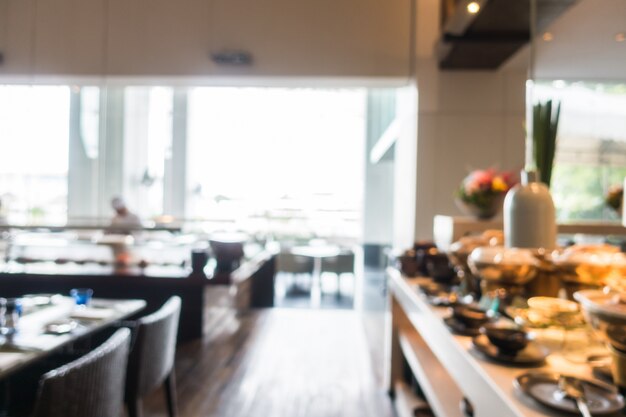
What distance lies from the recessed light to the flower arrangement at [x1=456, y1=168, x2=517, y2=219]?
1284 millimetres

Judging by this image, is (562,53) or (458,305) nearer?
(458,305)

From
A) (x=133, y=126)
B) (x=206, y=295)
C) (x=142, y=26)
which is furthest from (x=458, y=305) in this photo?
(x=133, y=126)

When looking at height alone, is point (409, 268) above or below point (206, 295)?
above

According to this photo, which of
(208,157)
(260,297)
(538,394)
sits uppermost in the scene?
(208,157)

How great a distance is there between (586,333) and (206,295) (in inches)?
143

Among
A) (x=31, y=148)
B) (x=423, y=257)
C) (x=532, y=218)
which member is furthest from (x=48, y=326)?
(x=31, y=148)

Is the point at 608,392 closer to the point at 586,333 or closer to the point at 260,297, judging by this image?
the point at 586,333

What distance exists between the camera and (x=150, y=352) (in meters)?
2.21

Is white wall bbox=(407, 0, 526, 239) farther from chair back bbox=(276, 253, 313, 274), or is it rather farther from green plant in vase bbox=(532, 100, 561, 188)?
chair back bbox=(276, 253, 313, 274)

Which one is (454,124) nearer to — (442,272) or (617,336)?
(442,272)

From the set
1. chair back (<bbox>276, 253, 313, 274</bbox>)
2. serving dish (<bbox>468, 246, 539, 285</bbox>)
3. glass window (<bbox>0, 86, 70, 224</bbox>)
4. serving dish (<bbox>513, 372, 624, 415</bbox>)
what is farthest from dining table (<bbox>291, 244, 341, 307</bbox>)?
serving dish (<bbox>513, 372, 624, 415</bbox>)

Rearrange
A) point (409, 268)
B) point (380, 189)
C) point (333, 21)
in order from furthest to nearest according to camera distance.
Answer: point (380, 189), point (333, 21), point (409, 268)

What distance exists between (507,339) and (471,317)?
0.29 meters

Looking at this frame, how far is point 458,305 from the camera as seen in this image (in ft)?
5.91
